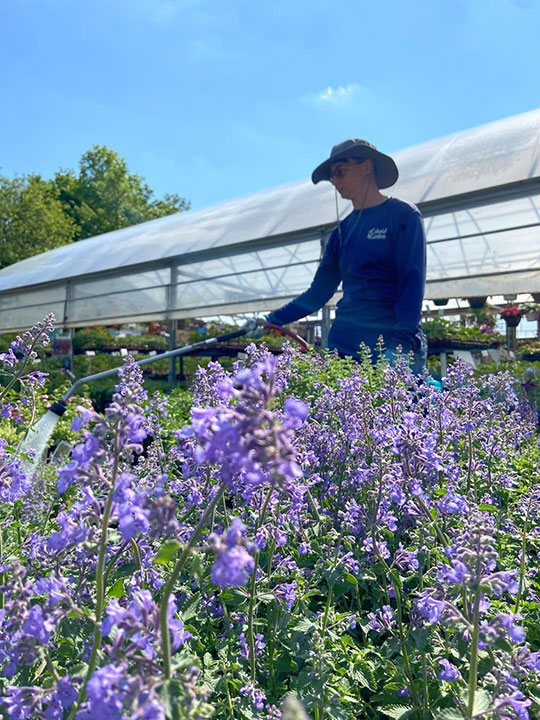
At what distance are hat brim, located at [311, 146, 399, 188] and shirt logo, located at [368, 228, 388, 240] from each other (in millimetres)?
499

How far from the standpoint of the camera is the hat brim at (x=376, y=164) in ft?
13.1

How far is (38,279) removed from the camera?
59.3 ft

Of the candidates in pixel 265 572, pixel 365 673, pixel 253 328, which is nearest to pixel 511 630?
pixel 365 673

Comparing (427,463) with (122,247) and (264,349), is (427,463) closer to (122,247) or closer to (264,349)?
(264,349)

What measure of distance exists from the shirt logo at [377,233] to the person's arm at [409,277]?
102 mm

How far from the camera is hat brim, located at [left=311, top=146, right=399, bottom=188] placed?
13.1 feet

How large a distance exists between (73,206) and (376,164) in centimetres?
3967

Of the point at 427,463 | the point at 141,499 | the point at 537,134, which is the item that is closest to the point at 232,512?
the point at 427,463

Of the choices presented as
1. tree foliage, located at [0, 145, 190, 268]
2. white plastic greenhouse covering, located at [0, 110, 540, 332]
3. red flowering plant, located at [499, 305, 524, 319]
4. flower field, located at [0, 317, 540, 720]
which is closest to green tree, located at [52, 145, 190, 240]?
tree foliage, located at [0, 145, 190, 268]

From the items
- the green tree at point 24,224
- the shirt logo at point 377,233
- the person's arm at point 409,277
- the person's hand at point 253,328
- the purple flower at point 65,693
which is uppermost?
the green tree at point 24,224

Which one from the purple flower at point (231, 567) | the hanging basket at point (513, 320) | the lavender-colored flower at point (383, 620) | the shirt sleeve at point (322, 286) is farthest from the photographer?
the hanging basket at point (513, 320)

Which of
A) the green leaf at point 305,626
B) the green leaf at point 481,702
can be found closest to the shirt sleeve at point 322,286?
the green leaf at point 305,626

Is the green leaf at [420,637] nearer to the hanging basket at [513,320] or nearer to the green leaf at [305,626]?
the green leaf at [305,626]

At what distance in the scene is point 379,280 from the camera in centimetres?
396
